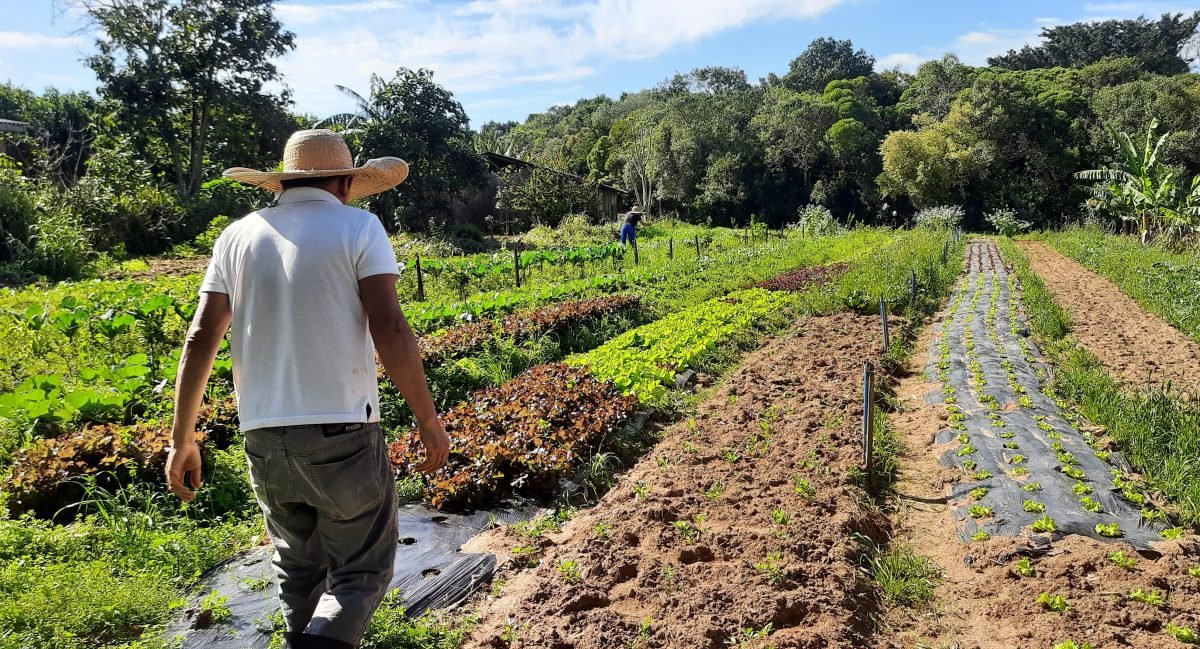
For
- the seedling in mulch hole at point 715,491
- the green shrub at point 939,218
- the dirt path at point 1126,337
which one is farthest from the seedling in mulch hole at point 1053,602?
the green shrub at point 939,218

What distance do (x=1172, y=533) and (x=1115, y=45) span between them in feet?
213

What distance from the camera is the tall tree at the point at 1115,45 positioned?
4969 centimetres

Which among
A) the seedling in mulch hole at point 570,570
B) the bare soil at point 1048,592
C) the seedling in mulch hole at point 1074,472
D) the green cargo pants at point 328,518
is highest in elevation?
the green cargo pants at point 328,518

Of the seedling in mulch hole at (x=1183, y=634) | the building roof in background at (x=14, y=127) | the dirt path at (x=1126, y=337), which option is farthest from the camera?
the building roof in background at (x=14, y=127)

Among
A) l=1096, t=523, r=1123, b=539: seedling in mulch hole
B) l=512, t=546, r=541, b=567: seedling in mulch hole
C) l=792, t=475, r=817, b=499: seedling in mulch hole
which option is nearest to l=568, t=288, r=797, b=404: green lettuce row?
l=792, t=475, r=817, b=499: seedling in mulch hole

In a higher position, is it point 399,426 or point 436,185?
point 436,185

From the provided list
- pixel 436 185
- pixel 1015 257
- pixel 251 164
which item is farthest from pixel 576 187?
pixel 1015 257

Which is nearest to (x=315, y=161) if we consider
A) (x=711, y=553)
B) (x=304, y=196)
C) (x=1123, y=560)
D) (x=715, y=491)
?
(x=304, y=196)

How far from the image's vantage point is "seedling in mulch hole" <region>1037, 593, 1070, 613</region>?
3.13 m

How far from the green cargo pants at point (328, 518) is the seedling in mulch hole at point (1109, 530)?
11.7 feet

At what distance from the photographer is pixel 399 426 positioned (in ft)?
20.0

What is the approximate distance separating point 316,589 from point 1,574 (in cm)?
176

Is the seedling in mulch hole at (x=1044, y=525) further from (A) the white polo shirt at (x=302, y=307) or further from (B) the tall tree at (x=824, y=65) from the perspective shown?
(B) the tall tree at (x=824, y=65)

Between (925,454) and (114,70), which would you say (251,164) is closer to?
(114,70)
